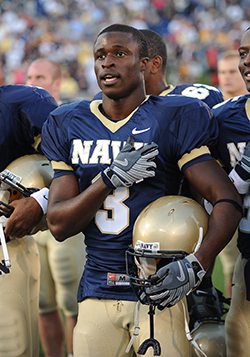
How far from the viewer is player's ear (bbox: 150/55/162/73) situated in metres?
3.31

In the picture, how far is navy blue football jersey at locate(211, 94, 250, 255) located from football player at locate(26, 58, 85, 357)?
1.58 m

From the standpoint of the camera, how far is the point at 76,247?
344 cm

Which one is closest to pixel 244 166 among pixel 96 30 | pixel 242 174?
pixel 242 174

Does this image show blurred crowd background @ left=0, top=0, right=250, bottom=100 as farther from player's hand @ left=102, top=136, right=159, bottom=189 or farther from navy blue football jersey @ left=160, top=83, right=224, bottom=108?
player's hand @ left=102, top=136, right=159, bottom=189

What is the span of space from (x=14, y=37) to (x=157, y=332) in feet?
37.7

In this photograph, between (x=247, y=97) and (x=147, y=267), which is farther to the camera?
(x=247, y=97)

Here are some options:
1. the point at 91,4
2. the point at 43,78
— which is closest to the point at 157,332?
the point at 43,78

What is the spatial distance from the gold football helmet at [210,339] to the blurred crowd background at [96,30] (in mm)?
8891

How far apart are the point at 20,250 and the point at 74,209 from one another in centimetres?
65

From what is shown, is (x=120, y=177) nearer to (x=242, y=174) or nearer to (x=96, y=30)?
(x=242, y=174)

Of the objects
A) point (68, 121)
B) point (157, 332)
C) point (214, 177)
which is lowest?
point (157, 332)

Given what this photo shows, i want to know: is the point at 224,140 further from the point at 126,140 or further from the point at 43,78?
the point at 43,78

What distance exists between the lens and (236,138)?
6.87 feet

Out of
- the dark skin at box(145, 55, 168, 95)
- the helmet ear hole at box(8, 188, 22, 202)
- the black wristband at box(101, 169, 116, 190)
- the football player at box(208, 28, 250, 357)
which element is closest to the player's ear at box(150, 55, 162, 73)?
the dark skin at box(145, 55, 168, 95)
